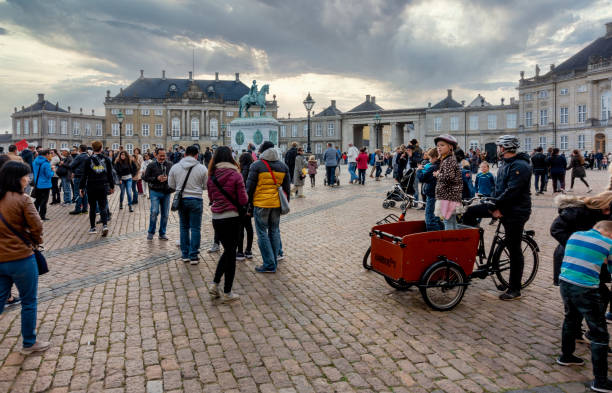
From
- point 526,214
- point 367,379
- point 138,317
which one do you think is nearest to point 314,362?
point 367,379

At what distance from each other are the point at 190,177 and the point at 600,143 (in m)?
59.6

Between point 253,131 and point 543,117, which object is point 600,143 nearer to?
point 543,117

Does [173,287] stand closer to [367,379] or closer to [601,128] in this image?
[367,379]

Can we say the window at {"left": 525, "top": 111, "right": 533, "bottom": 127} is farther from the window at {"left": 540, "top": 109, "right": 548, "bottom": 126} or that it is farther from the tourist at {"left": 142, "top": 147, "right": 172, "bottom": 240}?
the tourist at {"left": 142, "top": 147, "right": 172, "bottom": 240}

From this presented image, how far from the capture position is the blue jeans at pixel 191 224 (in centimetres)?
761

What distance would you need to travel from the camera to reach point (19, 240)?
4082mm

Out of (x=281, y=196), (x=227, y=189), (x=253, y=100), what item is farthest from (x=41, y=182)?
(x=253, y=100)

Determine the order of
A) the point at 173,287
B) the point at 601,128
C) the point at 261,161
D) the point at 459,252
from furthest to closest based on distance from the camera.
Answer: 1. the point at 601,128
2. the point at 261,161
3. the point at 173,287
4. the point at 459,252

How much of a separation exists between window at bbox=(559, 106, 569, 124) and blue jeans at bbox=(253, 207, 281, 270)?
62.9 metres

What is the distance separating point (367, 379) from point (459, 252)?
2.26 meters

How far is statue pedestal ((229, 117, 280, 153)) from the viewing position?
1017 inches

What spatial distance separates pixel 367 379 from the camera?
3.82 metres

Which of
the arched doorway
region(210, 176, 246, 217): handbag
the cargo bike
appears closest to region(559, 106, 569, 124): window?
the arched doorway

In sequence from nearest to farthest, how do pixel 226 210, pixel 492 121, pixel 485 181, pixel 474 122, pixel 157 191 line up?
pixel 226 210 → pixel 157 191 → pixel 485 181 → pixel 492 121 → pixel 474 122
